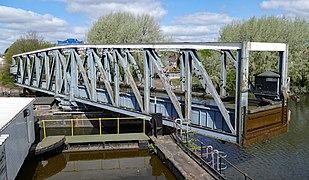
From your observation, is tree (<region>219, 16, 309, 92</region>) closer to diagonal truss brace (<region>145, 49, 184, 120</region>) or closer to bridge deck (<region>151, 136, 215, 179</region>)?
bridge deck (<region>151, 136, 215, 179</region>)

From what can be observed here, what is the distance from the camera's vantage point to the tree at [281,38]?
34312mm

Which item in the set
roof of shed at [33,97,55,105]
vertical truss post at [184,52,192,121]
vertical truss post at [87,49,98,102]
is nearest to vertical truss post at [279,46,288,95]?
vertical truss post at [184,52,192,121]

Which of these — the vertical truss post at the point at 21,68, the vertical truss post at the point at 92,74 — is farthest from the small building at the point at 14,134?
the vertical truss post at the point at 21,68

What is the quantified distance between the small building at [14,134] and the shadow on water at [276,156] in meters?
10.1

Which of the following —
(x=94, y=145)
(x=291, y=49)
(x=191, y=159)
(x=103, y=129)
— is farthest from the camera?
(x=291, y=49)

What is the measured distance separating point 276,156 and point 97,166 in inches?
381

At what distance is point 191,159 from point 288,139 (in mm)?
9101

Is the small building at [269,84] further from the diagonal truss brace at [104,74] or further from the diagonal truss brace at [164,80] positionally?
the diagonal truss brace at [104,74]

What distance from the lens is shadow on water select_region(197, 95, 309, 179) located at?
44.9 feet

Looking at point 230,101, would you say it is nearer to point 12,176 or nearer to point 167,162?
point 167,162

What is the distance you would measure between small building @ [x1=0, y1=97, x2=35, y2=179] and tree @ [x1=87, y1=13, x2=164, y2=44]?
27.8m

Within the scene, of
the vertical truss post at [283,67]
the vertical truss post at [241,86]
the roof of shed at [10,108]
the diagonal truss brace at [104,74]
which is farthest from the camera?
the diagonal truss brace at [104,74]

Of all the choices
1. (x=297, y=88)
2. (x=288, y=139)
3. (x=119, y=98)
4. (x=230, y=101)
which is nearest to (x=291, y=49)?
(x=297, y=88)

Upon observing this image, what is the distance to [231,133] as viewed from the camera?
10812mm
